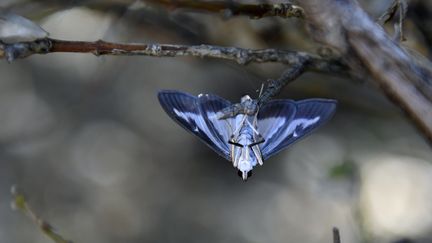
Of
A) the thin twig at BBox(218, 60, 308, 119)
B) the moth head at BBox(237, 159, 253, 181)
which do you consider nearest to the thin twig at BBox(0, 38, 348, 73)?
the thin twig at BBox(218, 60, 308, 119)

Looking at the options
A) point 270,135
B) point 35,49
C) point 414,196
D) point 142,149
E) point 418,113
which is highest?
point 142,149

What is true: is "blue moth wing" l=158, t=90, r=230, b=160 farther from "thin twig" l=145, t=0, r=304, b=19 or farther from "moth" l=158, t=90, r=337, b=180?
"thin twig" l=145, t=0, r=304, b=19

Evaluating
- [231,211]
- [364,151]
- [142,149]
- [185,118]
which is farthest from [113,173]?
[185,118]

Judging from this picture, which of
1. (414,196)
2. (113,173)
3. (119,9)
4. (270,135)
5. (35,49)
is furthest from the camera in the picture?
(113,173)

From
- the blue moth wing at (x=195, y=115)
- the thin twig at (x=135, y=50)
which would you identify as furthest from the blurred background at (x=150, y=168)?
the thin twig at (x=135, y=50)

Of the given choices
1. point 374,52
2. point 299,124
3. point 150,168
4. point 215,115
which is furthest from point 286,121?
point 150,168

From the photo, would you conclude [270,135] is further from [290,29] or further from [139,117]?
[139,117]
